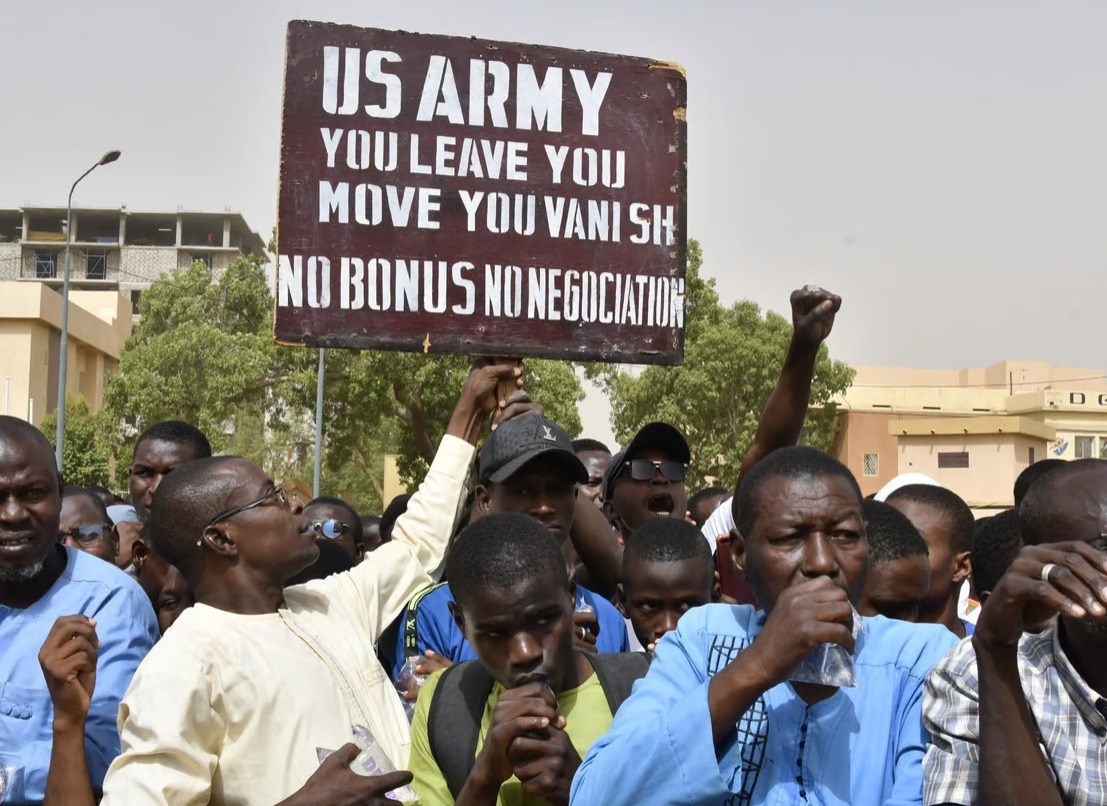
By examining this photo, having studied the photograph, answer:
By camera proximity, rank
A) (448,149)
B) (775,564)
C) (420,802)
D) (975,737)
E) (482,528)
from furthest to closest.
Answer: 1. (448,149)
2. (482,528)
3. (420,802)
4. (775,564)
5. (975,737)

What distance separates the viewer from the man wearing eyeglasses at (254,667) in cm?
267

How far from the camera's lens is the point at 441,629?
145 inches

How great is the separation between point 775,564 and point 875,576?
5.21 ft

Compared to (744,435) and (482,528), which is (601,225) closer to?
(482,528)

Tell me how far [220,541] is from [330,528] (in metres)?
2.93

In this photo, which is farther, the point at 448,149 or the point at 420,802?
the point at 448,149

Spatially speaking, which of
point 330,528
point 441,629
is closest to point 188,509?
point 441,629

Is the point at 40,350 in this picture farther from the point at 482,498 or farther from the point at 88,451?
the point at 482,498

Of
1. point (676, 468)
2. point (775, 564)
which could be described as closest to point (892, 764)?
point (775, 564)

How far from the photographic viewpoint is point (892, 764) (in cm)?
223

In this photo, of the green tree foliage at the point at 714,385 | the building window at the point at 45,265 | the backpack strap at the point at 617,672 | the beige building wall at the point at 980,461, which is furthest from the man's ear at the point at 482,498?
the building window at the point at 45,265

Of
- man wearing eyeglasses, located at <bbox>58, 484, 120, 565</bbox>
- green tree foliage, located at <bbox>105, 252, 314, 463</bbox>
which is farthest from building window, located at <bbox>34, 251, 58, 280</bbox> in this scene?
man wearing eyeglasses, located at <bbox>58, 484, 120, 565</bbox>

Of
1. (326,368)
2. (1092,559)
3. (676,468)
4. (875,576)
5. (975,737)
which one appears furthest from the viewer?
(326,368)

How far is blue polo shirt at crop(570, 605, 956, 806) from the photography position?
7.02 feet
